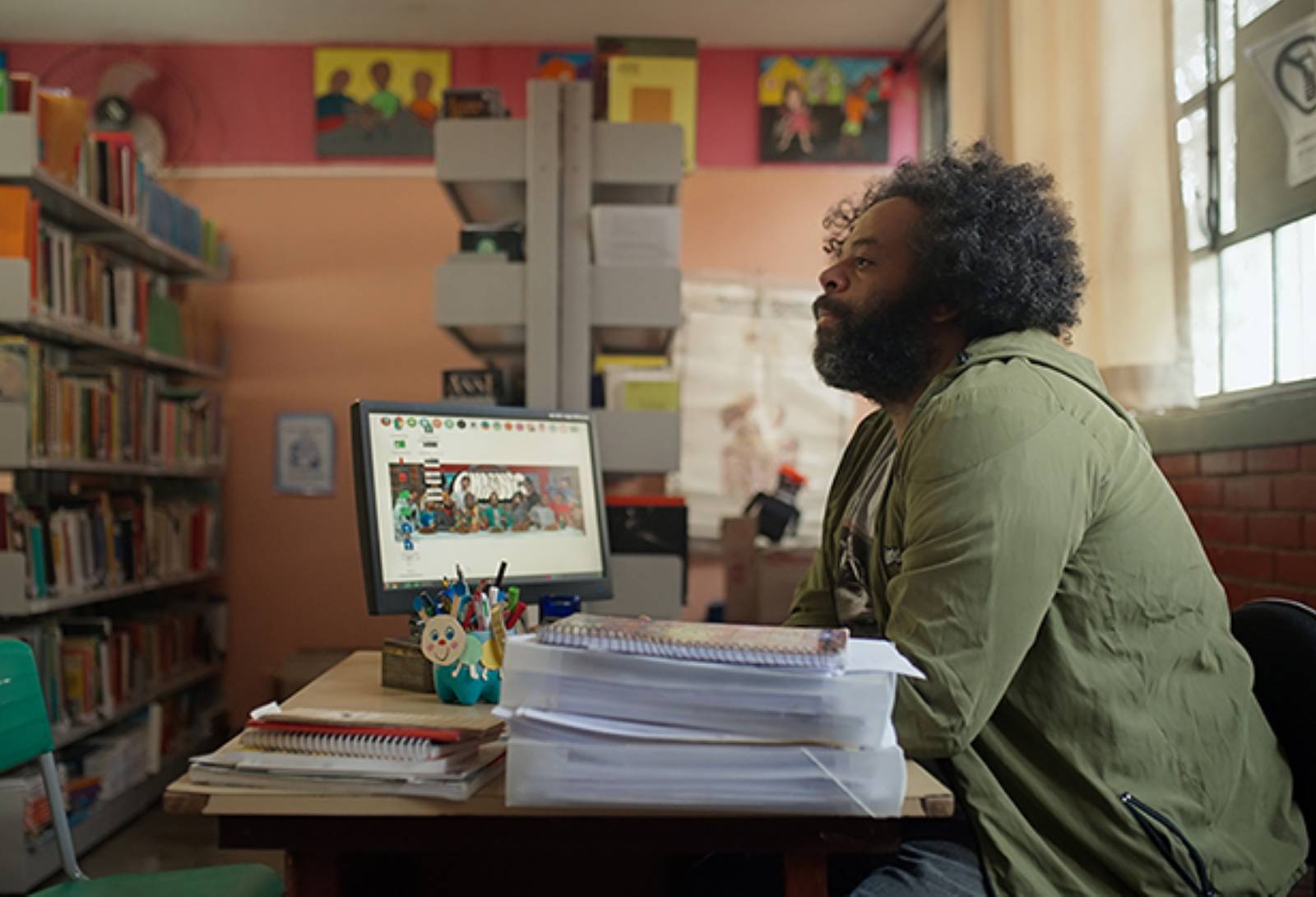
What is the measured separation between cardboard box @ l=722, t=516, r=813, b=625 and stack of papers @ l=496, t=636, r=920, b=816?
2.89 m

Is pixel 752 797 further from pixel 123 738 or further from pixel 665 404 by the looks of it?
pixel 123 738

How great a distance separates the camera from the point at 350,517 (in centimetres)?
461

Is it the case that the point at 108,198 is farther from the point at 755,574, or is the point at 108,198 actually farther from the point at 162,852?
the point at 755,574

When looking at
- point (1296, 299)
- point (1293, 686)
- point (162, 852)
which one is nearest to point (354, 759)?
point (1293, 686)

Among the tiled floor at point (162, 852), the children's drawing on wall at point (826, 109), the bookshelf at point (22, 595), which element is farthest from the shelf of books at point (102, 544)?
the children's drawing on wall at point (826, 109)

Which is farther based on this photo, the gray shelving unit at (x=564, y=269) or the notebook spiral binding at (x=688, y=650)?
the gray shelving unit at (x=564, y=269)

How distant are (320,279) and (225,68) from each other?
97 centimetres

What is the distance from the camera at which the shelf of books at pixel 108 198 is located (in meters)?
2.94

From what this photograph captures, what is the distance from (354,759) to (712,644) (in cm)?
37

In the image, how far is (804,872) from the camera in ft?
3.34

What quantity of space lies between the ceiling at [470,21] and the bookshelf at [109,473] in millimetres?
862

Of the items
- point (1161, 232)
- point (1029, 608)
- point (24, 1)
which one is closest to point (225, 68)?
point (24, 1)

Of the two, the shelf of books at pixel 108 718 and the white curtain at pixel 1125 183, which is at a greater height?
the white curtain at pixel 1125 183

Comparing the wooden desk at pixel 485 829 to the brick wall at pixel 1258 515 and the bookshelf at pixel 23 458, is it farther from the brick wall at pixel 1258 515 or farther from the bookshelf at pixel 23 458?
the bookshelf at pixel 23 458
